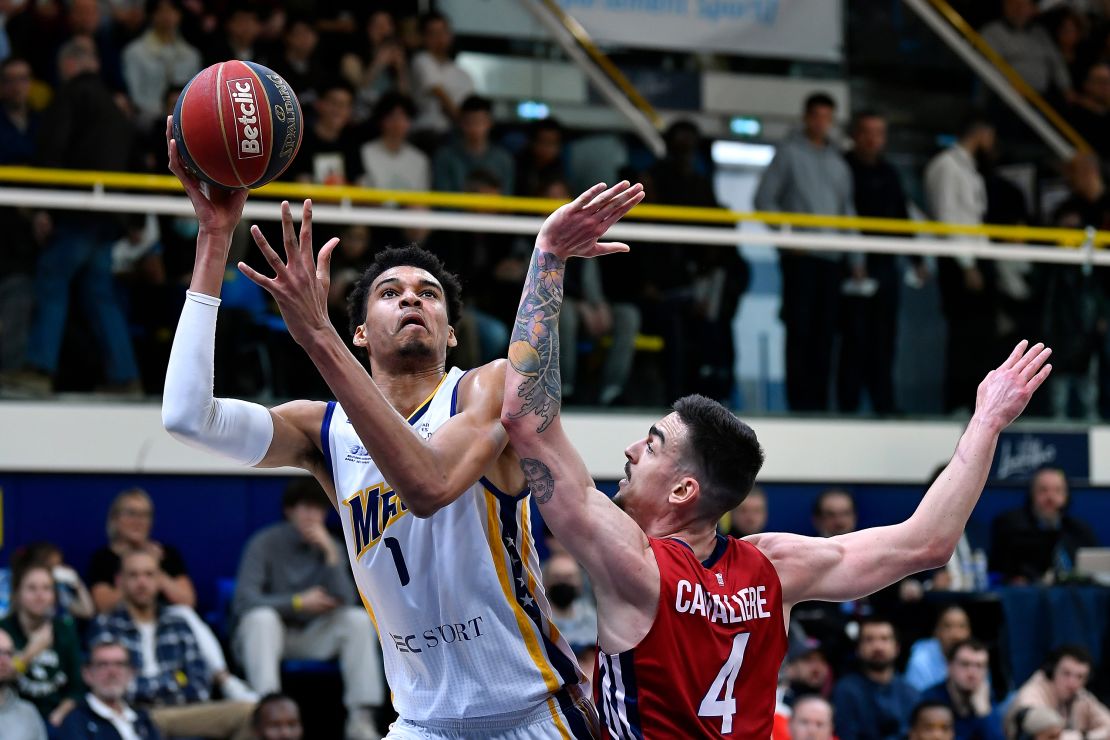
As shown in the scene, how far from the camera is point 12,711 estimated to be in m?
8.20

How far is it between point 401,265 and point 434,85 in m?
7.75

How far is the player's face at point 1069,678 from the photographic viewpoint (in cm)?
1002

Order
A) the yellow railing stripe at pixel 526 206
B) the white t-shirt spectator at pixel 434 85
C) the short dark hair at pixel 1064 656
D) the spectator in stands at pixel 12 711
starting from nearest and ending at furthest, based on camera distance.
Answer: the spectator in stands at pixel 12 711
the short dark hair at pixel 1064 656
the yellow railing stripe at pixel 526 206
the white t-shirt spectator at pixel 434 85

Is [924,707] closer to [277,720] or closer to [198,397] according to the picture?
[277,720]

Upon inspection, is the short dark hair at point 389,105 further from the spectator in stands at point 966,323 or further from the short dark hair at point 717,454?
the short dark hair at point 717,454

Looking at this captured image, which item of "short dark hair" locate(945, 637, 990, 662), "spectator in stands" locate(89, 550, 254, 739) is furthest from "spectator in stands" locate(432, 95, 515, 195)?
"short dark hair" locate(945, 637, 990, 662)

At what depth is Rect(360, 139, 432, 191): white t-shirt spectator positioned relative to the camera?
11406 millimetres

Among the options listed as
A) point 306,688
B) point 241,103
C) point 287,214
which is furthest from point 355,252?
point 287,214

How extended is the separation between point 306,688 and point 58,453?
95.1 inches

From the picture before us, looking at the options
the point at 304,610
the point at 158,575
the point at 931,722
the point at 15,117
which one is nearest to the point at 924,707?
the point at 931,722

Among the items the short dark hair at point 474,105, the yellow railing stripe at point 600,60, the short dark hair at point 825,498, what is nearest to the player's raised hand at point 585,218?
the short dark hair at point 825,498

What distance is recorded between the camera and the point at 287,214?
4047 mm

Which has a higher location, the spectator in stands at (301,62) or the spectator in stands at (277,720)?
the spectator in stands at (301,62)

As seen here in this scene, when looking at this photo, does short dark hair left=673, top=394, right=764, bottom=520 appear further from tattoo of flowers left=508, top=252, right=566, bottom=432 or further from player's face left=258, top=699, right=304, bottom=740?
player's face left=258, top=699, right=304, bottom=740
